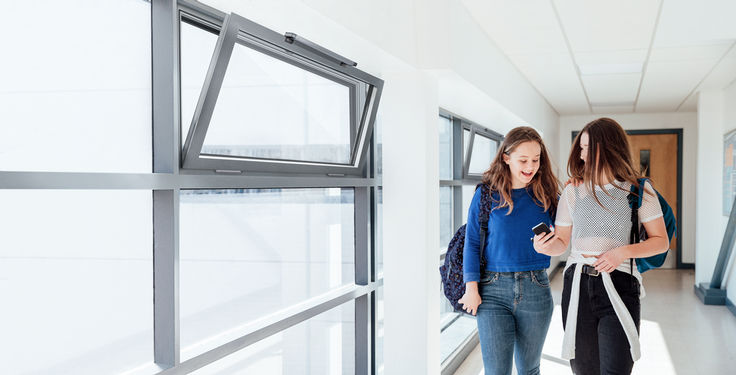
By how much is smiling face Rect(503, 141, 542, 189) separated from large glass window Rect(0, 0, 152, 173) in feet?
4.64

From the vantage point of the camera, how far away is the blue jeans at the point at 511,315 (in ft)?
7.92

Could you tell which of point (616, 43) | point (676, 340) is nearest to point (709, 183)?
point (676, 340)

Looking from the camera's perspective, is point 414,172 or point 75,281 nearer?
point 75,281

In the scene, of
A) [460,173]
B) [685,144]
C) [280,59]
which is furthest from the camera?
[685,144]

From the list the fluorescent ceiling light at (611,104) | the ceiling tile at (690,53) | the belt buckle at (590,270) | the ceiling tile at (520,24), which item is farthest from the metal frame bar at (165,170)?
the fluorescent ceiling light at (611,104)

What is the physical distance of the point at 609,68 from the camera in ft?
17.5

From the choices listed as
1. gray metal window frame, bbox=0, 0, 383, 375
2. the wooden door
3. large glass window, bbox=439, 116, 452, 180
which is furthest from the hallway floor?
gray metal window frame, bbox=0, 0, 383, 375

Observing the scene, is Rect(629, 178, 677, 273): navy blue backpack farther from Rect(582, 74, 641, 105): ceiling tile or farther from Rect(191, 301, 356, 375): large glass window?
Rect(582, 74, 641, 105): ceiling tile

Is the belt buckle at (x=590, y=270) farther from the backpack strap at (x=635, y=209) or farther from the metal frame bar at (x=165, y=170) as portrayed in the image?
the metal frame bar at (x=165, y=170)

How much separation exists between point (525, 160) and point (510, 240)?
32 cm

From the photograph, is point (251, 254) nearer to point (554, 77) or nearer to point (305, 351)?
point (305, 351)

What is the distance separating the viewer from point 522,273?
242cm

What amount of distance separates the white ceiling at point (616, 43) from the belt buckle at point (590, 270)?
67.3 inches

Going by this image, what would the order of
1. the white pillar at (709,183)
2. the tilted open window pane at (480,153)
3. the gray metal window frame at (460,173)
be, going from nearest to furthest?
the gray metal window frame at (460,173), the tilted open window pane at (480,153), the white pillar at (709,183)
